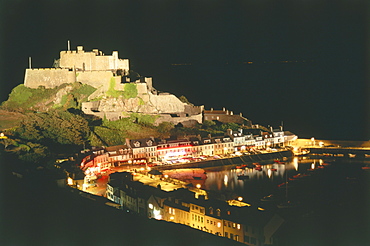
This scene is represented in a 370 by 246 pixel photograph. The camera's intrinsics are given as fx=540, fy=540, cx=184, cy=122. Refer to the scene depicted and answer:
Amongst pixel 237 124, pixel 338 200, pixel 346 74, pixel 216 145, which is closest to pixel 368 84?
pixel 346 74

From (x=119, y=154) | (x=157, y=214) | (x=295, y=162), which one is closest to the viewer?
(x=157, y=214)

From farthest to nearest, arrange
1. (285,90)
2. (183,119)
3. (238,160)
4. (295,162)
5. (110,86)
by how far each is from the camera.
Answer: (285,90) → (183,119) → (110,86) → (295,162) → (238,160)

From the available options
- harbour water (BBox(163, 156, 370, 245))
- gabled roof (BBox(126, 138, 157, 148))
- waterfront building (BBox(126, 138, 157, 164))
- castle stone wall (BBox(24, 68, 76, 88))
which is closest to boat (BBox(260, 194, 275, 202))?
harbour water (BBox(163, 156, 370, 245))

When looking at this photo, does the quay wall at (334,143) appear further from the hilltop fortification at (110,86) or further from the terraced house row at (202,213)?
the terraced house row at (202,213)

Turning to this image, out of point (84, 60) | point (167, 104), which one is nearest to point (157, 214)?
point (167, 104)

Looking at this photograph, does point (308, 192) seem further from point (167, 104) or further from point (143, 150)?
point (167, 104)

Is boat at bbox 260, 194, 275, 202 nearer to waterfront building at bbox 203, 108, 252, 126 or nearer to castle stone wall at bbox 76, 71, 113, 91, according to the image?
castle stone wall at bbox 76, 71, 113, 91
